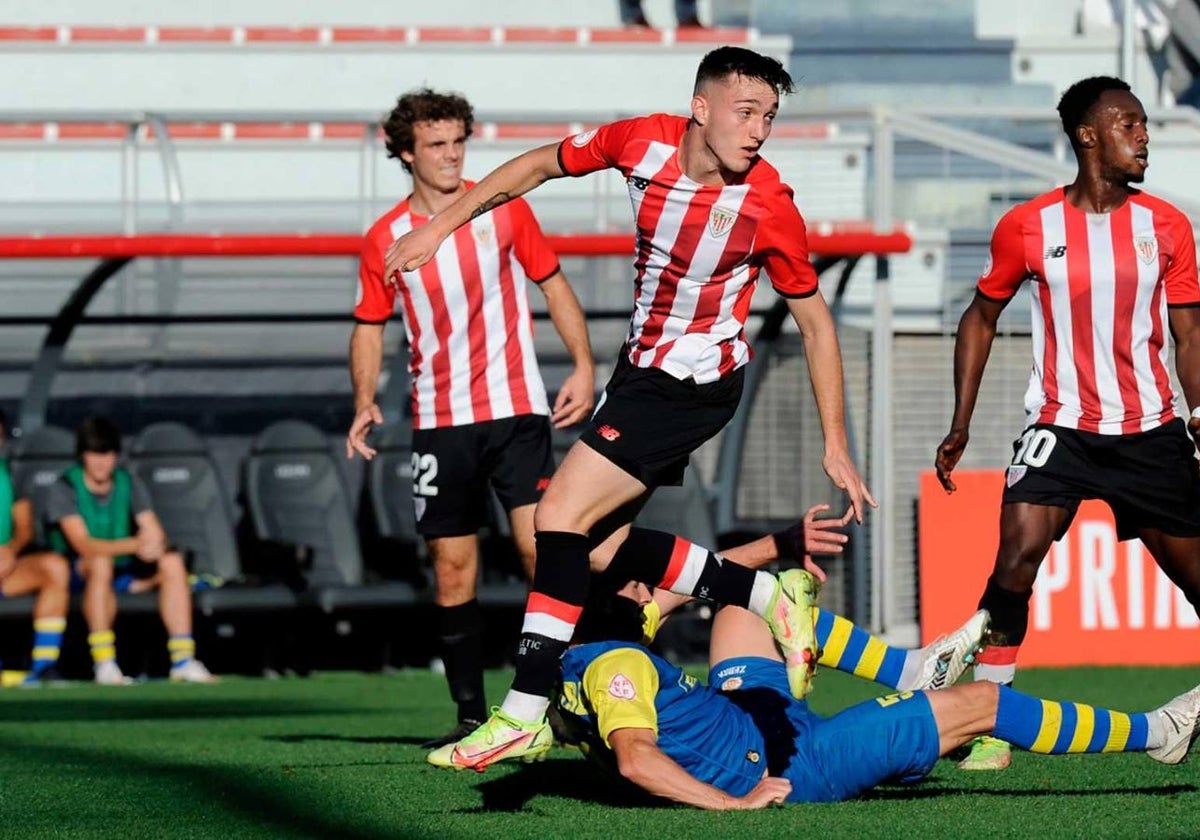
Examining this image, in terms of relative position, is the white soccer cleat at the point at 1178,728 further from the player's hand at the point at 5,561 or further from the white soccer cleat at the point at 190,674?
the player's hand at the point at 5,561

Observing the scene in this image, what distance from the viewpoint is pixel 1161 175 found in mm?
15055

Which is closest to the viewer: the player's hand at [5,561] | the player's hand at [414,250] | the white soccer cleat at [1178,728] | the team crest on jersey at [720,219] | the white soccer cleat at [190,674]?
the player's hand at [414,250]

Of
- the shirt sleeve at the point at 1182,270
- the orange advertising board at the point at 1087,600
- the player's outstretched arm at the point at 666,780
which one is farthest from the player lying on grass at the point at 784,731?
the orange advertising board at the point at 1087,600

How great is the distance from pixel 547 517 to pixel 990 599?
159 centimetres

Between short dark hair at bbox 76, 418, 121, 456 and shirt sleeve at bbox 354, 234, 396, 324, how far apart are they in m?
4.81

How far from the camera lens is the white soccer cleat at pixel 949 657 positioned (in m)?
5.89

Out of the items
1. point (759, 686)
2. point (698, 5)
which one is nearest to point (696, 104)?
point (759, 686)

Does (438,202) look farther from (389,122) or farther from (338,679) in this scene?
(338,679)

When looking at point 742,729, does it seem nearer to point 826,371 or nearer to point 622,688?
point 622,688

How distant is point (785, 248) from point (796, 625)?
1.04 m

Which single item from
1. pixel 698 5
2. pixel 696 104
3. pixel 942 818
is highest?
pixel 698 5

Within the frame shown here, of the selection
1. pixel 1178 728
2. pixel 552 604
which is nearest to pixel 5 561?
pixel 552 604

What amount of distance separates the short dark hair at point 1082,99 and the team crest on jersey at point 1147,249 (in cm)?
37

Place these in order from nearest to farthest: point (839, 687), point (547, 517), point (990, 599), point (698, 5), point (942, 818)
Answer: point (942, 818), point (547, 517), point (990, 599), point (839, 687), point (698, 5)
